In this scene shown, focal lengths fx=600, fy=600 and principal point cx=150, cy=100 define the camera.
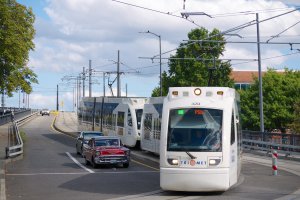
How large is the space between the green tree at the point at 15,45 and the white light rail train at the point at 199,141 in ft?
96.9

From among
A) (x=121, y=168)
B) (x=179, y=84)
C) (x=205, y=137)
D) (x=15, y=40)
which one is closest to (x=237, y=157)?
(x=205, y=137)

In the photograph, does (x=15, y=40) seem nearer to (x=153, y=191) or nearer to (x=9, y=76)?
(x=9, y=76)

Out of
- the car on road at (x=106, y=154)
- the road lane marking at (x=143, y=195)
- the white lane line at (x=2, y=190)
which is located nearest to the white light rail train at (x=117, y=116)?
the car on road at (x=106, y=154)

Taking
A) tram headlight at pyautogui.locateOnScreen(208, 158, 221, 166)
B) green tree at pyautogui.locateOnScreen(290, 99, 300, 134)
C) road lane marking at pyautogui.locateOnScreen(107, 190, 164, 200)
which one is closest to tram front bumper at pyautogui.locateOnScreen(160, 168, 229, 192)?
tram headlight at pyautogui.locateOnScreen(208, 158, 221, 166)

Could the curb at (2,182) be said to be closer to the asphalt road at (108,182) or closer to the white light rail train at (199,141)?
the asphalt road at (108,182)

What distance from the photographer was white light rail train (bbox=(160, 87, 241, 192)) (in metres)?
15.8

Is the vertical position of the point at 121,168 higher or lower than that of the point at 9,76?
lower

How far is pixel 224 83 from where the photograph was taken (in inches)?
2660

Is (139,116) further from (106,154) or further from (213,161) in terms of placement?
(213,161)

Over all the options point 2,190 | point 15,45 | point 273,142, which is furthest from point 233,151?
point 15,45

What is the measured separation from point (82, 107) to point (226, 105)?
40267 mm

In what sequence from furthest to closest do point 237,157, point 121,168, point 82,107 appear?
point 82,107 → point 121,168 → point 237,157

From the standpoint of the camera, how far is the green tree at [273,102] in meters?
67.8

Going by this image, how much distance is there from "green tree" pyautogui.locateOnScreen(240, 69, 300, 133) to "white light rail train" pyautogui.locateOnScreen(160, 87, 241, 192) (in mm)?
51115
